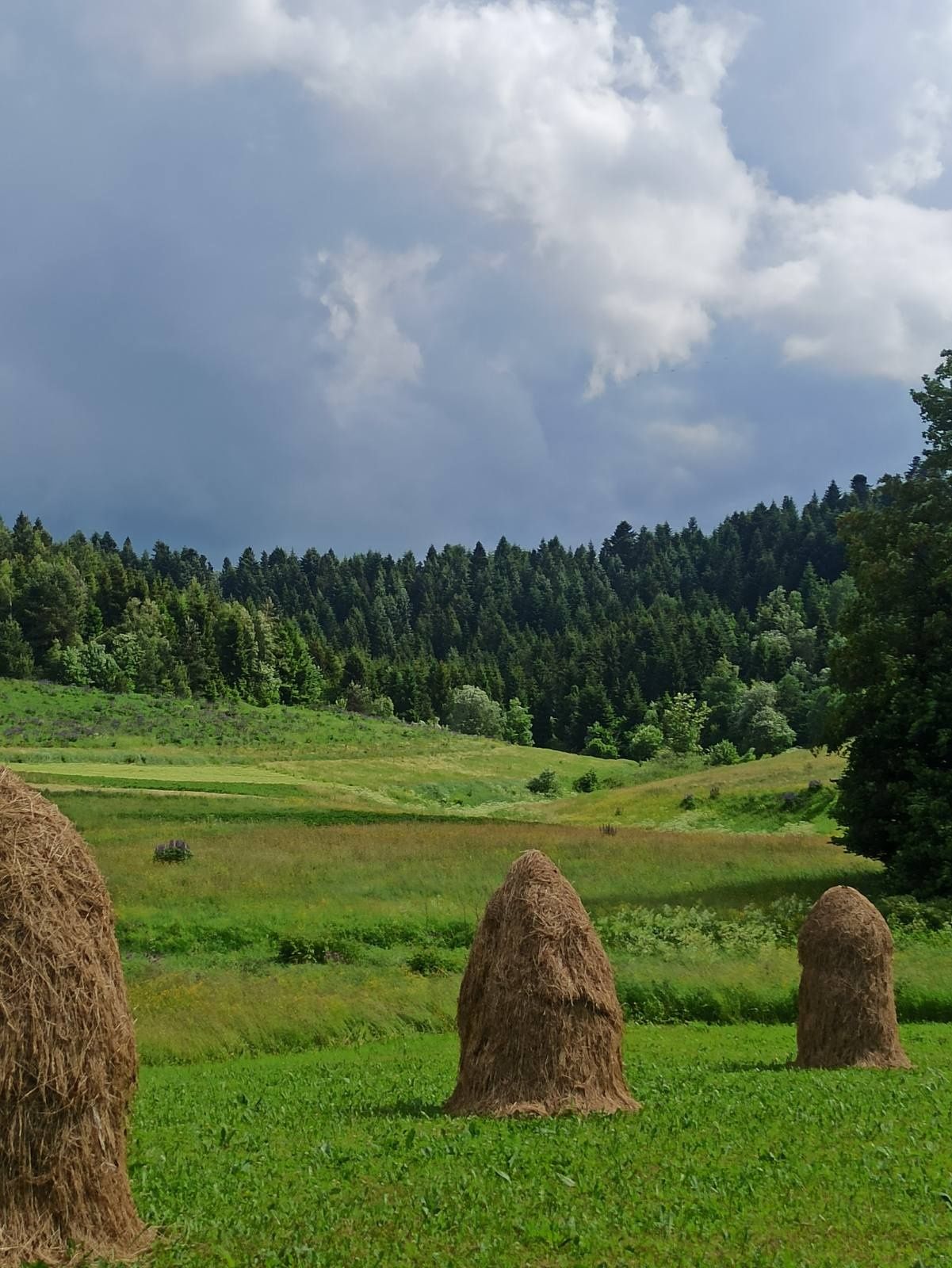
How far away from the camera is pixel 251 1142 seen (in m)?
13.5

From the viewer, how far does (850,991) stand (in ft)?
62.7

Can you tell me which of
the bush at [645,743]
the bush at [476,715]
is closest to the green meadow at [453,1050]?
the bush at [645,743]

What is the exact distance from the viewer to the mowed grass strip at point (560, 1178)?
377 inches

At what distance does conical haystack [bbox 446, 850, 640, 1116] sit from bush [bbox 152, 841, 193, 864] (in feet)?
88.8

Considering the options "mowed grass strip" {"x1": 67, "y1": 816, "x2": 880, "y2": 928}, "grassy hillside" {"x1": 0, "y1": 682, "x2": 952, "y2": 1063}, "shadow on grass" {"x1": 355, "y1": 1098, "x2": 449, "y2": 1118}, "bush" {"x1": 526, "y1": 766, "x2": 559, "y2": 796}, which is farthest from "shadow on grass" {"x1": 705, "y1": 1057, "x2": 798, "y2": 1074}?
"bush" {"x1": 526, "y1": 766, "x2": 559, "y2": 796}

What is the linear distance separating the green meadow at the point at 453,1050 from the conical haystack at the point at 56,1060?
0.90 metres

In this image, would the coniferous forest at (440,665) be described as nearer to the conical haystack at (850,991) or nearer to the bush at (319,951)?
the bush at (319,951)

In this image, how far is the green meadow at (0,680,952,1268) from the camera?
10.2 metres

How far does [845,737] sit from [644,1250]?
32.3 m

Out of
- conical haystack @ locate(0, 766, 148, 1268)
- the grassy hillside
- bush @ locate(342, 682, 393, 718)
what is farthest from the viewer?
bush @ locate(342, 682, 393, 718)

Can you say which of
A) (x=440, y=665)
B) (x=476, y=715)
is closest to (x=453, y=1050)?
(x=476, y=715)

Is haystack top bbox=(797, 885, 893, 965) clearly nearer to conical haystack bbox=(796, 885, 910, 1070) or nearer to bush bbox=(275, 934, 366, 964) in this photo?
conical haystack bbox=(796, 885, 910, 1070)

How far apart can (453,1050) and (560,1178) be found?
11.9 meters

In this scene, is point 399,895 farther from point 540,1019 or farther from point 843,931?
point 540,1019
